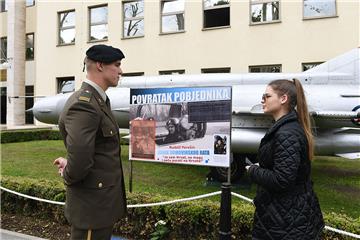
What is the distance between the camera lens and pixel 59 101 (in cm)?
1145

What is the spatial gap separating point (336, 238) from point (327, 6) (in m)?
12.6

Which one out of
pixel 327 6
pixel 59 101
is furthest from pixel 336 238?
pixel 327 6

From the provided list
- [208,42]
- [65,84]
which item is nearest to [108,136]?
[208,42]

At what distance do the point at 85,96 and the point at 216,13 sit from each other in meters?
15.3

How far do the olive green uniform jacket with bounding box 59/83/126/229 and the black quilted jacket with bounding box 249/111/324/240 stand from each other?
3.24ft

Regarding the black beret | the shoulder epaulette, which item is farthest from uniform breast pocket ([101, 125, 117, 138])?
the black beret

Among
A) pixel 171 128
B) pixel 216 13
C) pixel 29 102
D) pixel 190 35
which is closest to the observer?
pixel 171 128

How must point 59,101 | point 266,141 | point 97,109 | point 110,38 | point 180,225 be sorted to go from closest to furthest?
1. point 97,109
2. point 266,141
3. point 180,225
4. point 59,101
5. point 110,38

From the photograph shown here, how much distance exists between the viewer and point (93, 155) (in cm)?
259

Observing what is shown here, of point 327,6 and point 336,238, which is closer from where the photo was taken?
point 336,238

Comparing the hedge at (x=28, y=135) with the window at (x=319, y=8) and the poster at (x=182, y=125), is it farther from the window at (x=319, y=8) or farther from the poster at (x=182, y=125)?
the poster at (x=182, y=125)

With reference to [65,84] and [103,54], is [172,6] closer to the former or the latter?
[65,84]

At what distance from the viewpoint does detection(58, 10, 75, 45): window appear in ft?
70.6

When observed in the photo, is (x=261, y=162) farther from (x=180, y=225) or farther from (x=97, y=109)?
(x=180, y=225)
